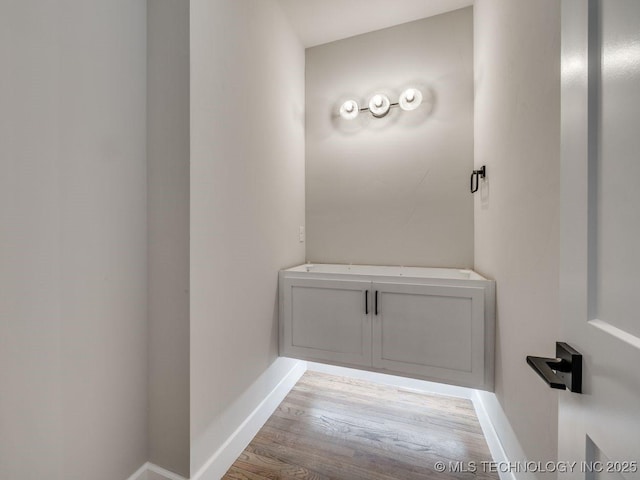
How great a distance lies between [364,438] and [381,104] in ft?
7.58

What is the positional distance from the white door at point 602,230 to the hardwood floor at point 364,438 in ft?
3.53

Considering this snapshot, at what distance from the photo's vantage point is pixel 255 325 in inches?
63.8

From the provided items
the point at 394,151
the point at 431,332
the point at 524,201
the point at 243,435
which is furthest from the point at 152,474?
the point at 394,151

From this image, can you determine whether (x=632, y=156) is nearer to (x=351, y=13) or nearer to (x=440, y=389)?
(x=440, y=389)

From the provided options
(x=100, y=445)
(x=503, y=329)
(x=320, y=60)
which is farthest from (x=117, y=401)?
(x=320, y=60)

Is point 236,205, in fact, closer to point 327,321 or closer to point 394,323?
point 327,321

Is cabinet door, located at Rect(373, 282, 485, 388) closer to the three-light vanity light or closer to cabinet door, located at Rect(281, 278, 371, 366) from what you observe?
cabinet door, located at Rect(281, 278, 371, 366)

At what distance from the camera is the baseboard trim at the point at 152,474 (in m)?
1.12

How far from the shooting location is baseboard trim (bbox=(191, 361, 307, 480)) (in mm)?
1203

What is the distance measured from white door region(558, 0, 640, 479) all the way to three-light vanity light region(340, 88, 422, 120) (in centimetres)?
160

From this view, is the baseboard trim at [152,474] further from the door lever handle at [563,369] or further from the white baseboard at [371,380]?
the door lever handle at [563,369]

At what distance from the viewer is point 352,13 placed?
2.02m

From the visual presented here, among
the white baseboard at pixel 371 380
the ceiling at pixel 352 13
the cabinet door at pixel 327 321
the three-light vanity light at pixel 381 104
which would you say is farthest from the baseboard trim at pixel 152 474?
the ceiling at pixel 352 13

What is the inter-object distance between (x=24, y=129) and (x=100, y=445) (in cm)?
113
